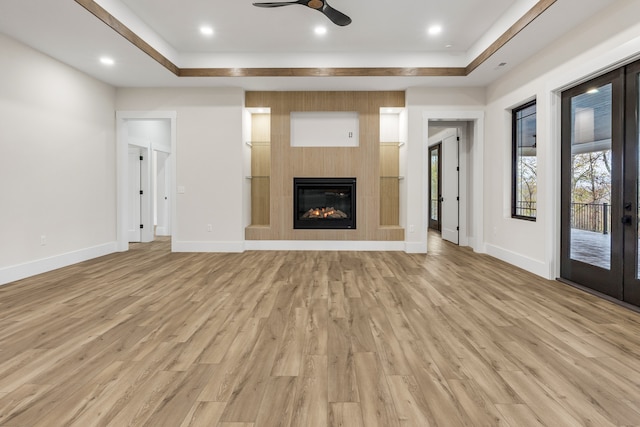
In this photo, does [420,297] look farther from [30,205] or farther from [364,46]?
[30,205]

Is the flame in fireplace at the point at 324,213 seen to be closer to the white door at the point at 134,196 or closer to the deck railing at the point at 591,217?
the deck railing at the point at 591,217

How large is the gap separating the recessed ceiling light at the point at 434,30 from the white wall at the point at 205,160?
3.17 metres

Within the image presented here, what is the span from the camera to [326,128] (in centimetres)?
627

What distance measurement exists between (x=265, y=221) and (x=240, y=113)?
2059 millimetres

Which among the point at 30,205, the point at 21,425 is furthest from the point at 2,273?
the point at 21,425

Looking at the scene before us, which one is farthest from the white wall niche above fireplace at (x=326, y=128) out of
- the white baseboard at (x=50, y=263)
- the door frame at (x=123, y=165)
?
the white baseboard at (x=50, y=263)

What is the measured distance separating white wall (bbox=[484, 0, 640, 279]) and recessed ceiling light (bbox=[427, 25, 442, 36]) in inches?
50.6

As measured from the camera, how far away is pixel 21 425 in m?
1.48

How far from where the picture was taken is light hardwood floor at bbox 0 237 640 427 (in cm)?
158

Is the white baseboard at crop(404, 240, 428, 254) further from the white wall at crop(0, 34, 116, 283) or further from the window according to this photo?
the white wall at crop(0, 34, 116, 283)

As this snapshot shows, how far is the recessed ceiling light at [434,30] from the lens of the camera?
4.49 m

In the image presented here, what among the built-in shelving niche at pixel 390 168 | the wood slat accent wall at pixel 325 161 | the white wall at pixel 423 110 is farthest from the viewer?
the built-in shelving niche at pixel 390 168

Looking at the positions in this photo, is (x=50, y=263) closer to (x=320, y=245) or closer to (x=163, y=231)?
(x=163, y=231)

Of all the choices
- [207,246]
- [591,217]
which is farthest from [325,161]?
[591,217]
